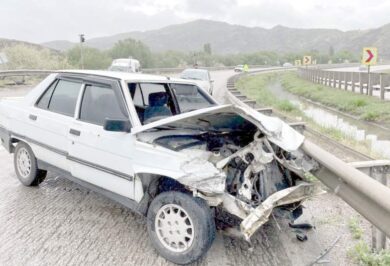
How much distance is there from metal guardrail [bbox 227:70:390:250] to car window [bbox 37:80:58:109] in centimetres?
343

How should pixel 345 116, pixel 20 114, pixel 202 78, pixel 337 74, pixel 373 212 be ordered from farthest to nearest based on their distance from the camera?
pixel 337 74 → pixel 202 78 → pixel 345 116 → pixel 20 114 → pixel 373 212

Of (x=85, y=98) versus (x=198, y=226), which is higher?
(x=85, y=98)

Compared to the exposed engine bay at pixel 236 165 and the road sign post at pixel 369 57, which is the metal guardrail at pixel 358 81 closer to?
the road sign post at pixel 369 57

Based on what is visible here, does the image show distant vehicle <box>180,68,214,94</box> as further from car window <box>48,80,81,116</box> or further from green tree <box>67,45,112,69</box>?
green tree <box>67,45,112,69</box>

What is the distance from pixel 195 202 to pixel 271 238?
3.73 ft

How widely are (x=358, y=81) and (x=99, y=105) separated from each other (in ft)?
68.0

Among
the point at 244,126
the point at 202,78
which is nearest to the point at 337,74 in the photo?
the point at 202,78

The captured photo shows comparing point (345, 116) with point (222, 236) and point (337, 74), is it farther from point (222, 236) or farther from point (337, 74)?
point (222, 236)

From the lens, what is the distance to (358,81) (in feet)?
73.8

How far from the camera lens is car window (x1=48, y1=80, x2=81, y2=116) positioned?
5016 millimetres

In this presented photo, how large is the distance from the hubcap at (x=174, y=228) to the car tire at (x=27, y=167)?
2526 mm

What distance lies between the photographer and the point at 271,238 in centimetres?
428

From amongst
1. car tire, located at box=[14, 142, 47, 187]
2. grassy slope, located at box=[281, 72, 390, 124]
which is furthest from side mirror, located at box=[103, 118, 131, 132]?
grassy slope, located at box=[281, 72, 390, 124]

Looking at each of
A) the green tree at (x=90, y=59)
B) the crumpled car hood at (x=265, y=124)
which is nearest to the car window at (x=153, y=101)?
the crumpled car hood at (x=265, y=124)
